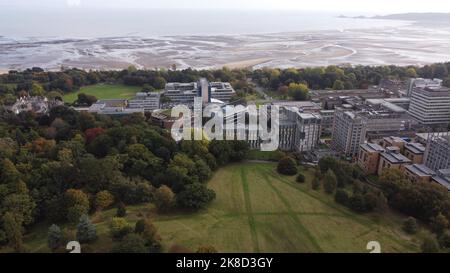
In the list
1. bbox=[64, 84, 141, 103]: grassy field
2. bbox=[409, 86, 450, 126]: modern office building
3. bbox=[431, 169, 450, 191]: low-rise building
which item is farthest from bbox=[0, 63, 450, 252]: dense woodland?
bbox=[409, 86, 450, 126]: modern office building

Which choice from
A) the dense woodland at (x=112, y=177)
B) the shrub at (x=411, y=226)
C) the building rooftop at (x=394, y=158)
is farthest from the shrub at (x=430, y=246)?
the building rooftop at (x=394, y=158)

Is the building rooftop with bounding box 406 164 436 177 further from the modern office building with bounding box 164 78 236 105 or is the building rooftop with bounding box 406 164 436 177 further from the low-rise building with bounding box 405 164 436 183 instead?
the modern office building with bounding box 164 78 236 105

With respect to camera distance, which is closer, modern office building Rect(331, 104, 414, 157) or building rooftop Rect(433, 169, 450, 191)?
building rooftop Rect(433, 169, 450, 191)

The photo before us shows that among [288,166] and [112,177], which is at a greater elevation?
[112,177]

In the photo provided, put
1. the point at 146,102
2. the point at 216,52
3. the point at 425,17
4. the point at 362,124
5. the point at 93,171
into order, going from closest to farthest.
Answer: the point at 93,171 < the point at 362,124 < the point at 146,102 < the point at 216,52 < the point at 425,17

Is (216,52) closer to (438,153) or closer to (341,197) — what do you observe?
(438,153)

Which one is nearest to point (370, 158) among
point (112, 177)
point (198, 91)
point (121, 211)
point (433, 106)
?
point (433, 106)
